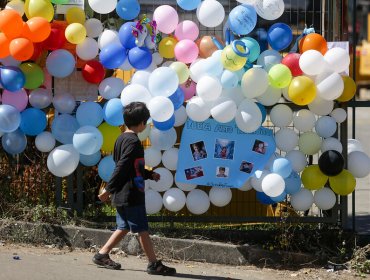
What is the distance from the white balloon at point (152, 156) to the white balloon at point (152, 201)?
10.3 inches

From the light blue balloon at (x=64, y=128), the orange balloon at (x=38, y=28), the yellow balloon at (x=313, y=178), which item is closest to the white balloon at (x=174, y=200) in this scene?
the light blue balloon at (x=64, y=128)

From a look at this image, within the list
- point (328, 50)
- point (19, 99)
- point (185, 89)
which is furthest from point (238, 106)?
point (19, 99)

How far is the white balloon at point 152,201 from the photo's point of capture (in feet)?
25.6

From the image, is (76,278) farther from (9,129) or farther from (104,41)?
(104,41)

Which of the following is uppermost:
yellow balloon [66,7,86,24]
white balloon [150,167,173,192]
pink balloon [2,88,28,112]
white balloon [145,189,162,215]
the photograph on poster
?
yellow balloon [66,7,86,24]

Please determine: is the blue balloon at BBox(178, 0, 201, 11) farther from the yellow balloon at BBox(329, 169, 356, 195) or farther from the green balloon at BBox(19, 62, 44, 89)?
the yellow balloon at BBox(329, 169, 356, 195)

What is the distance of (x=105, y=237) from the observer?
25.9 feet

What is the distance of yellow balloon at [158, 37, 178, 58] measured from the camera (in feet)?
25.2

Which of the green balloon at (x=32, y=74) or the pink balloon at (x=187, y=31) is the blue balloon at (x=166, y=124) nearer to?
the pink balloon at (x=187, y=31)

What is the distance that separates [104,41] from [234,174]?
174cm

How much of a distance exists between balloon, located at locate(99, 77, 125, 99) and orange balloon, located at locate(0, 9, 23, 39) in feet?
3.03

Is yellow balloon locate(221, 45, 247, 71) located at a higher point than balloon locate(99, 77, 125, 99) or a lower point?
higher

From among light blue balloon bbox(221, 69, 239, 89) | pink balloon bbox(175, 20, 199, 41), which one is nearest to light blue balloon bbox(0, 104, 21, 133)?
pink balloon bbox(175, 20, 199, 41)

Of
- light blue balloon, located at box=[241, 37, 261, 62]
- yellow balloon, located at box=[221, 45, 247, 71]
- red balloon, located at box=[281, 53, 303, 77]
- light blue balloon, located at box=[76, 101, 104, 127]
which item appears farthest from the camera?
light blue balloon, located at box=[76, 101, 104, 127]
